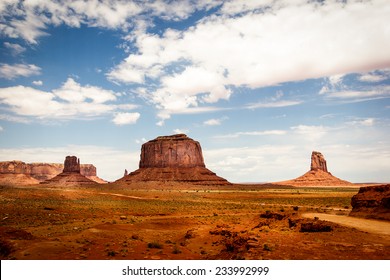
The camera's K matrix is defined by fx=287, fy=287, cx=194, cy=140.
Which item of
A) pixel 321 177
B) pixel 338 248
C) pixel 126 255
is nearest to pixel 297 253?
pixel 338 248

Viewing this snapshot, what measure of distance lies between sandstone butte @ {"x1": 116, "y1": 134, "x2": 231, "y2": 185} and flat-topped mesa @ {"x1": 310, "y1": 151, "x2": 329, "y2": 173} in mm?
81794

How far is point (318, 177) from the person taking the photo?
172000mm

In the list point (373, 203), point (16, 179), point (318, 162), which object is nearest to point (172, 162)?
point (318, 162)

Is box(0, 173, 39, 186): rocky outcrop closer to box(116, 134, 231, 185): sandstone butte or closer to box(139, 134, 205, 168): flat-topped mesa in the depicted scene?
box(116, 134, 231, 185): sandstone butte

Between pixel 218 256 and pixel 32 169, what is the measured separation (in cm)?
21711

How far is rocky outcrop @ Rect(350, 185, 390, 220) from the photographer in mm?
19672

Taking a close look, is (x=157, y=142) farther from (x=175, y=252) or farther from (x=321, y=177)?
(x=175, y=252)

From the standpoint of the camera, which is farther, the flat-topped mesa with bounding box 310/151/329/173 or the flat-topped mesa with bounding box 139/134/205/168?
the flat-topped mesa with bounding box 310/151/329/173

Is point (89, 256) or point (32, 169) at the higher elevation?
point (32, 169)

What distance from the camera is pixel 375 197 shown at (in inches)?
830

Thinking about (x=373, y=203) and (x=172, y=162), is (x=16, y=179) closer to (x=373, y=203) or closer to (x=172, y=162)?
(x=172, y=162)

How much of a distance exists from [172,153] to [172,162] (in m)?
4.51

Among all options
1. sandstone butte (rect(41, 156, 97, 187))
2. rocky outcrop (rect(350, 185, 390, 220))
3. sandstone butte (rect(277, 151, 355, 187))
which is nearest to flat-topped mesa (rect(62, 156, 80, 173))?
sandstone butte (rect(41, 156, 97, 187))

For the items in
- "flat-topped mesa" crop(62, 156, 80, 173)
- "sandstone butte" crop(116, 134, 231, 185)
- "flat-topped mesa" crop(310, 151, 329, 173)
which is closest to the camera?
"sandstone butte" crop(116, 134, 231, 185)
